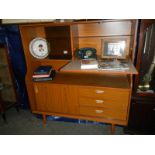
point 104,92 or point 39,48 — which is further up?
point 39,48

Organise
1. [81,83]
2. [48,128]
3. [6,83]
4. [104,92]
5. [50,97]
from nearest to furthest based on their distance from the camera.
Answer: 1. [104,92]
2. [81,83]
3. [50,97]
4. [48,128]
5. [6,83]

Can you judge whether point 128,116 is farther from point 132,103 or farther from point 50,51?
point 50,51

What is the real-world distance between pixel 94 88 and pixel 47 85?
23.8 inches

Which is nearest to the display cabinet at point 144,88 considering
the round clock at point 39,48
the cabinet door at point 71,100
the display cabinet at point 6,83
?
the cabinet door at point 71,100

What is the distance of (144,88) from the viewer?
162cm

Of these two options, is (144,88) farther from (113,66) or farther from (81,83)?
(81,83)

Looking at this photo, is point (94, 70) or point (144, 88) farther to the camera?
point (144, 88)

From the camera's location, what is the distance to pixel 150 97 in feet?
5.09

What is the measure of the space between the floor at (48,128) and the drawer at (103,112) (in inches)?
12.6

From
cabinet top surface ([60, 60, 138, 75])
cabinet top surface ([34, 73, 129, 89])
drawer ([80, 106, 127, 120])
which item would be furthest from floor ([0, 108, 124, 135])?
cabinet top surface ([60, 60, 138, 75])

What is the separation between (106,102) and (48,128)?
975 millimetres

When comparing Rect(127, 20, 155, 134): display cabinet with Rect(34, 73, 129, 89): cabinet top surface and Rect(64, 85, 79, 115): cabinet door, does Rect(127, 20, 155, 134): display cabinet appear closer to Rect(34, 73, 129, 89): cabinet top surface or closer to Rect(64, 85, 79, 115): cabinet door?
Rect(34, 73, 129, 89): cabinet top surface

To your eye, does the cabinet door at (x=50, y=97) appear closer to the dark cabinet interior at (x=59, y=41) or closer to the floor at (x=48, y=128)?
the floor at (x=48, y=128)

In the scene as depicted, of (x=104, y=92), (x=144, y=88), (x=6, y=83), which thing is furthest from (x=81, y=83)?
(x=6, y=83)
